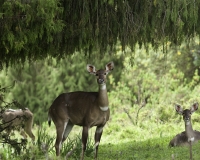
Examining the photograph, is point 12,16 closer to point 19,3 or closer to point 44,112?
point 19,3

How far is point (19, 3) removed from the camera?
7.10m

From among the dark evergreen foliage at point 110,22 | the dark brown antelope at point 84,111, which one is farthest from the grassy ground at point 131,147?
the dark evergreen foliage at point 110,22

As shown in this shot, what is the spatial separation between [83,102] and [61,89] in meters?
16.3

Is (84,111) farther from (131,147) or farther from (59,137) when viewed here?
(131,147)

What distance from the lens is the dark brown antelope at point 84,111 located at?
8.96 m

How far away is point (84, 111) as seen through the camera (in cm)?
921

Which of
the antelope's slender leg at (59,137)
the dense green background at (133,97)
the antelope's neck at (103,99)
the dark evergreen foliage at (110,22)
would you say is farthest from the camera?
the dense green background at (133,97)

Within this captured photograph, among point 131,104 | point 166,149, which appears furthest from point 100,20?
point 131,104

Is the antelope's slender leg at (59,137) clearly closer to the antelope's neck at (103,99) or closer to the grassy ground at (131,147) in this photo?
the grassy ground at (131,147)

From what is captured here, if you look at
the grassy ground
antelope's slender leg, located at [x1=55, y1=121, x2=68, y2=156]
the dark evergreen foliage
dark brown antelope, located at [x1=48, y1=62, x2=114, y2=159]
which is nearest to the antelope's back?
dark brown antelope, located at [x1=48, y1=62, x2=114, y2=159]

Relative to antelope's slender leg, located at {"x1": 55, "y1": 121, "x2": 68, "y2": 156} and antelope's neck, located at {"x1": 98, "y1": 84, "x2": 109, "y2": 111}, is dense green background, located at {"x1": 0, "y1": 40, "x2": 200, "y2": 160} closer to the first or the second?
antelope's slender leg, located at {"x1": 55, "y1": 121, "x2": 68, "y2": 156}

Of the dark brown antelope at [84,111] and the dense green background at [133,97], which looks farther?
the dense green background at [133,97]

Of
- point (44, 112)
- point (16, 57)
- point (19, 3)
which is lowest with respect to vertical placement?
point (44, 112)

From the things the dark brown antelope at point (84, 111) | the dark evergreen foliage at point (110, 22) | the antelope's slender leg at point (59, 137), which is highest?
the dark evergreen foliage at point (110, 22)
